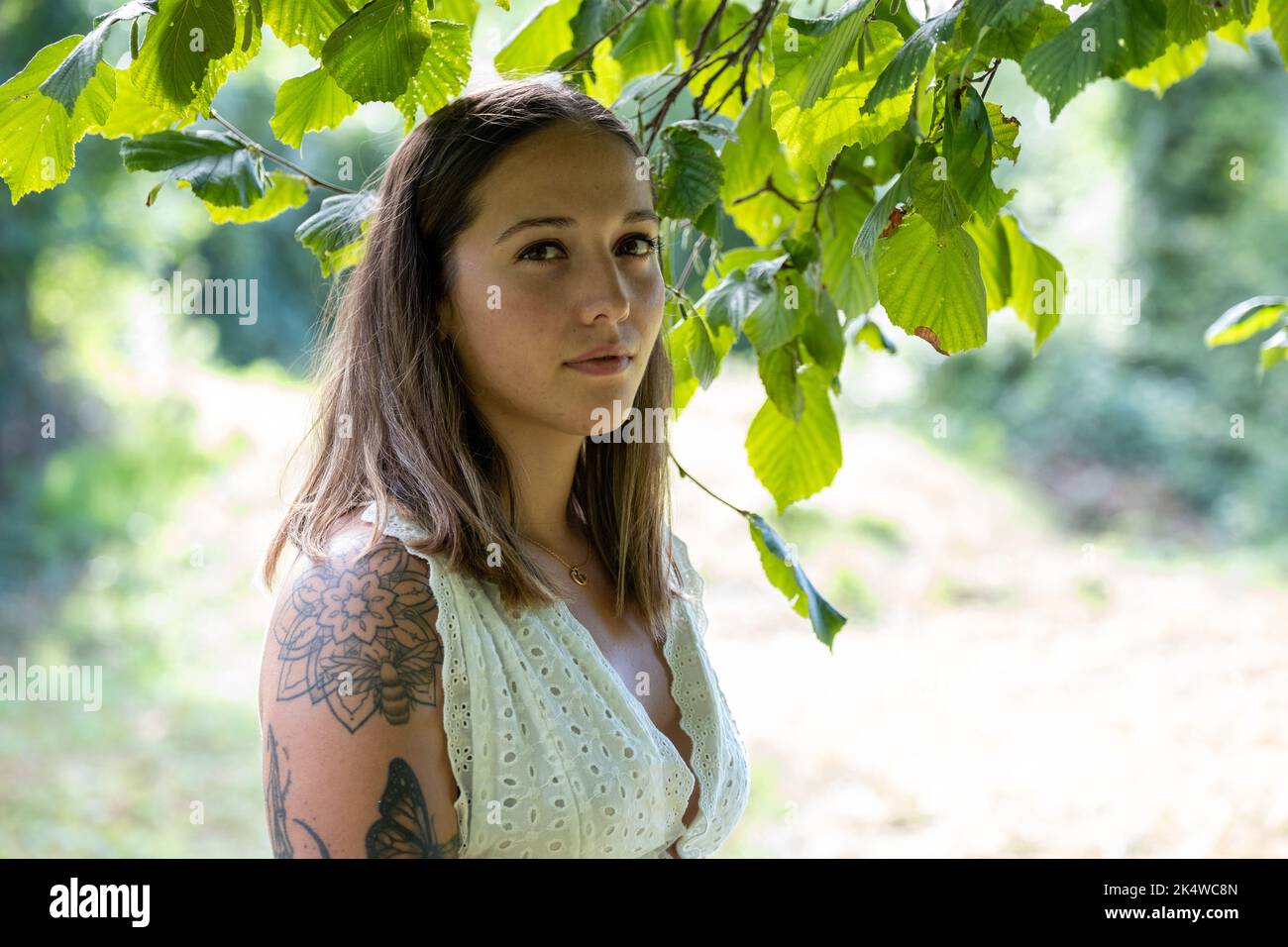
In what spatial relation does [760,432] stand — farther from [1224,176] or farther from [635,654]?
[1224,176]

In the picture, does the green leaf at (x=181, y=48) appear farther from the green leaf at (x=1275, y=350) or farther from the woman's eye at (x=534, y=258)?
the green leaf at (x=1275, y=350)

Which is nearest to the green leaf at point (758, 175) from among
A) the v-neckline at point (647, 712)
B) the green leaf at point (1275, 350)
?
the v-neckline at point (647, 712)

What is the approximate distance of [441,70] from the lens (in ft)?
3.51

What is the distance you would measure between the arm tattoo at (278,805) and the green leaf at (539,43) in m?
0.80

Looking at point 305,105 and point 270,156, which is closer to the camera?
point 305,105

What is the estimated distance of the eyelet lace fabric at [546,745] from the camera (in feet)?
3.65

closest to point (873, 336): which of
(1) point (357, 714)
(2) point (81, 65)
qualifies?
(1) point (357, 714)

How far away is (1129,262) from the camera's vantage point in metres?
7.99

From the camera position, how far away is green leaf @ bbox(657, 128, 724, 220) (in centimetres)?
123

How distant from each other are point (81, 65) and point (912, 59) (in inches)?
21.9

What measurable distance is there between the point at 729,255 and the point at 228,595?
509 centimetres

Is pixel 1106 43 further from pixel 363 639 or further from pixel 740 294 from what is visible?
pixel 363 639

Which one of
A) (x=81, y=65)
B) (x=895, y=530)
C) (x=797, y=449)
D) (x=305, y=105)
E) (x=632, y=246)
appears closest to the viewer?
(x=81, y=65)

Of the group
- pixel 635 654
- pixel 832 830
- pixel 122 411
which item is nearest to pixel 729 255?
pixel 635 654
